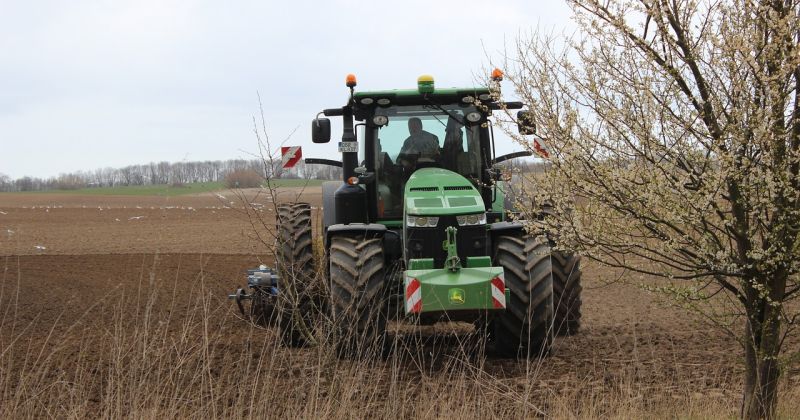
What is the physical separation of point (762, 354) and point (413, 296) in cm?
288

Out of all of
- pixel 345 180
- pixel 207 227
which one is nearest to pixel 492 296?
pixel 345 180

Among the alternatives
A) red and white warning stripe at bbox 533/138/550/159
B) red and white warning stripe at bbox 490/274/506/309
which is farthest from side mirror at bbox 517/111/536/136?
red and white warning stripe at bbox 490/274/506/309

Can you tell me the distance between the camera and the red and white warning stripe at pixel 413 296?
6934mm

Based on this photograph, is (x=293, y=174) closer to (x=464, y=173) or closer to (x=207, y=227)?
(x=464, y=173)

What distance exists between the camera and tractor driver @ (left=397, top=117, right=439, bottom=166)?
27.8 ft

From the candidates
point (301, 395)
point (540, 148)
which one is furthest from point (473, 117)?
point (301, 395)

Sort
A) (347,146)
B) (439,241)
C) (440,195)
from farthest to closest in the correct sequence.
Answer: (347,146)
(440,195)
(439,241)

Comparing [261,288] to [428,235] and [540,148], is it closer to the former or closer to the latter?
[428,235]

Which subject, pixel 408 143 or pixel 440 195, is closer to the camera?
pixel 440 195

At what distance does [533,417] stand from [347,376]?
4.30ft

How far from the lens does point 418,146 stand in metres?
Result: 8.48

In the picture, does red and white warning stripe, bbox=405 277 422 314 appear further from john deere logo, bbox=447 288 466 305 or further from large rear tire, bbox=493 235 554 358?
large rear tire, bbox=493 235 554 358

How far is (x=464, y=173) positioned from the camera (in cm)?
848

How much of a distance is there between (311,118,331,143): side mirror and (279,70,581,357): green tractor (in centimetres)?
1
